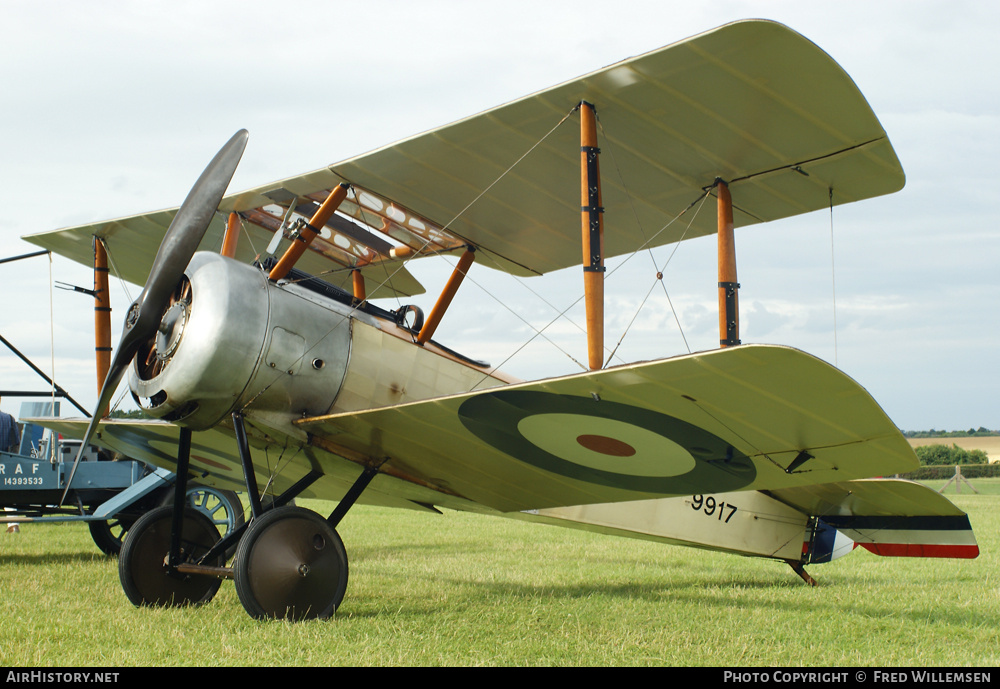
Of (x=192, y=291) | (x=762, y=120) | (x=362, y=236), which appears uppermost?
(x=762, y=120)

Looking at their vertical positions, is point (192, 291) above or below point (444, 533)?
above

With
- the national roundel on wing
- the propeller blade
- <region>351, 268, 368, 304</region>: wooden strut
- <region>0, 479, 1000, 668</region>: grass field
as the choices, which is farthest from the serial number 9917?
the propeller blade

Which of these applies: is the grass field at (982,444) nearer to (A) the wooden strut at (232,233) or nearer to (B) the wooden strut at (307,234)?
(A) the wooden strut at (232,233)

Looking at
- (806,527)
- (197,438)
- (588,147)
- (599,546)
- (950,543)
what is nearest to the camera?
(588,147)

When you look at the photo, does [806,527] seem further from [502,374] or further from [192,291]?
[192,291]

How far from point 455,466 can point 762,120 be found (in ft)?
10.7

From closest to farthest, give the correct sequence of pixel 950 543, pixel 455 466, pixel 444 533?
pixel 455 466, pixel 950 543, pixel 444 533

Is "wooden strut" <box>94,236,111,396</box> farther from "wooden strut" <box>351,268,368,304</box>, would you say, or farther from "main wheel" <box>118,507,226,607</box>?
"wooden strut" <box>351,268,368,304</box>

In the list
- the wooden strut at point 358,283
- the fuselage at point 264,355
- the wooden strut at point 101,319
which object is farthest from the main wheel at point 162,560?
the wooden strut at point 358,283

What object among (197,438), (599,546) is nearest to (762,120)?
(197,438)

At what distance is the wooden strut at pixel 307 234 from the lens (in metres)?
5.62

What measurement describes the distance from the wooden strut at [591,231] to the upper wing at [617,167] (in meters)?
0.18

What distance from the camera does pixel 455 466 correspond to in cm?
600

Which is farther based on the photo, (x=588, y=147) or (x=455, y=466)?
(x=455, y=466)
